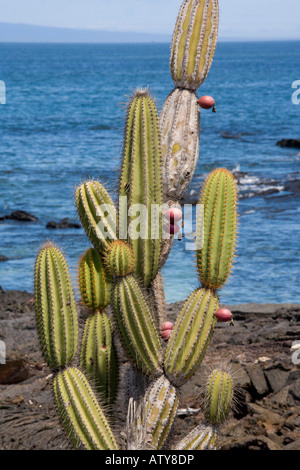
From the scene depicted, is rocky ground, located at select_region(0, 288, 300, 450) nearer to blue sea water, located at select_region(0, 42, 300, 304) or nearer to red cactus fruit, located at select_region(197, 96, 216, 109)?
blue sea water, located at select_region(0, 42, 300, 304)

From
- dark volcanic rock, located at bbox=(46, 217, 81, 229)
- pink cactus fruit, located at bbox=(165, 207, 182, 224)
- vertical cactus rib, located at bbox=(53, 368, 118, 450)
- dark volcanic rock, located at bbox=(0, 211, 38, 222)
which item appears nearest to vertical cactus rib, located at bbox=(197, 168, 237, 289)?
pink cactus fruit, located at bbox=(165, 207, 182, 224)

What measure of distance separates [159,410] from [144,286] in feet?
3.62

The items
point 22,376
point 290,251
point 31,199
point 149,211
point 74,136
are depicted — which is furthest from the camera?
point 74,136

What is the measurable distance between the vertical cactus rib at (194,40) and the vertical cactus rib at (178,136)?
0.18m

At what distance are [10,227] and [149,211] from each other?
1945 cm

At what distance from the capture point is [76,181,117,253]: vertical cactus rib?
22.7 feet

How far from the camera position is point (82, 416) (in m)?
6.28

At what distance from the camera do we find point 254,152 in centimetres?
4381

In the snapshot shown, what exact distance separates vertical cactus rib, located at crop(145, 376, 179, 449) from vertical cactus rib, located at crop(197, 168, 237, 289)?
96 cm

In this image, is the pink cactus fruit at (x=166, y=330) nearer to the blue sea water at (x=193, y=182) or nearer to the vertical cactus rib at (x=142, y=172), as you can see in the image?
the blue sea water at (x=193, y=182)

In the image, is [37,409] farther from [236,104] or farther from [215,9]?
[236,104]

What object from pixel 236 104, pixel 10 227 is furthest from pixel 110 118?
pixel 10 227

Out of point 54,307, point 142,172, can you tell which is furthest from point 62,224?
point 54,307

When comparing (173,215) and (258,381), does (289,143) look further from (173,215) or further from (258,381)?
(173,215)
